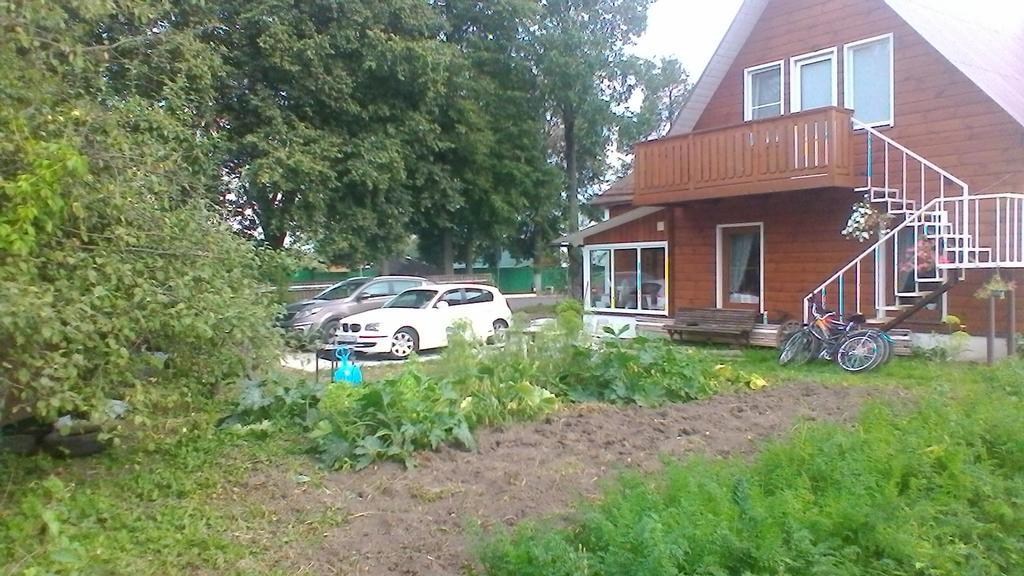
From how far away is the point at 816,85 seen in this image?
1522cm

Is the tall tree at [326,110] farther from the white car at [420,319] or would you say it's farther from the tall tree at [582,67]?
the tall tree at [582,67]

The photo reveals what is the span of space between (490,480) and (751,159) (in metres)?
10.0

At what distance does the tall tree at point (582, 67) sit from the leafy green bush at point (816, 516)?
853 inches

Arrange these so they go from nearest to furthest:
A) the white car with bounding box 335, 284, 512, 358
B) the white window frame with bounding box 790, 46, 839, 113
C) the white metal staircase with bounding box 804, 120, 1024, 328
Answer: the white metal staircase with bounding box 804, 120, 1024, 328
the white window frame with bounding box 790, 46, 839, 113
the white car with bounding box 335, 284, 512, 358

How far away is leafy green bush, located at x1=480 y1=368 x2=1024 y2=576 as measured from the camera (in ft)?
12.5

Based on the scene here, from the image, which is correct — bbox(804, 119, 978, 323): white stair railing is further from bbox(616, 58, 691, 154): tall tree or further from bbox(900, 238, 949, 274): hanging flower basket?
bbox(616, 58, 691, 154): tall tree

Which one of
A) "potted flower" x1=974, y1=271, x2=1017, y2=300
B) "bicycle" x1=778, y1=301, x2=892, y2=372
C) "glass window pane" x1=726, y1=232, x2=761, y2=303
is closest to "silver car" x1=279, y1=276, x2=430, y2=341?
"glass window pane" x1=726, y1=232, x2=761, y2=303

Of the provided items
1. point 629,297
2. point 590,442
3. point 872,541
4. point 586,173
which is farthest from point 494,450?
point 586,173

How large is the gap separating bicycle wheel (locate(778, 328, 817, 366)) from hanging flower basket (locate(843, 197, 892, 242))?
6.19 feet

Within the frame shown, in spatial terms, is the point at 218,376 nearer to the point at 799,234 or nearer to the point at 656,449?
the point at 656,449

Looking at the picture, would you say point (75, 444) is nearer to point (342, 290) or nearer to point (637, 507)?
point (637, 507)

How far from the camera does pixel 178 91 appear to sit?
5.88m

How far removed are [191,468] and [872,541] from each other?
4425 millimetres

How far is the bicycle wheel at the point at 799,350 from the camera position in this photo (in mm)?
12688
